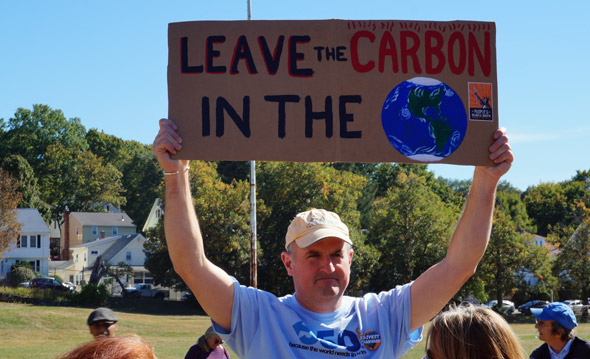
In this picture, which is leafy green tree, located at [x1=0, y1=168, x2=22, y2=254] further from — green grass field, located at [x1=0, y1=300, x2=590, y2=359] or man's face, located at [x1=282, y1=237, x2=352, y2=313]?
man's face, located at [x1=282, y1=237, x2=352, y2=313]

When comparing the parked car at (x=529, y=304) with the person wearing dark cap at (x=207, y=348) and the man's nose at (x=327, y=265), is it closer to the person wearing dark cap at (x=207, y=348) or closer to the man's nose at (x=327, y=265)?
the person wearing dark cap at (x=207, y=348)

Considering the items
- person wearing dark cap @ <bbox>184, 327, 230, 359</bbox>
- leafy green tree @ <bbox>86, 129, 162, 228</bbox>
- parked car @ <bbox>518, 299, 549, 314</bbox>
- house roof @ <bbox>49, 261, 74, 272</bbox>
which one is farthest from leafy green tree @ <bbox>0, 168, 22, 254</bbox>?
person wearing dark cap @ <bbox>184, 327, 230, 359</bbox>

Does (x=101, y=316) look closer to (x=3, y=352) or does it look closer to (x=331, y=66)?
(x=331, y=66)

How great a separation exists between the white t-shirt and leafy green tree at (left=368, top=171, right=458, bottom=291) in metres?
47.3

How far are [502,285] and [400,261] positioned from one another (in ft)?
26.6

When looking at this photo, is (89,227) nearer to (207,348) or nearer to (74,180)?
(74,180)

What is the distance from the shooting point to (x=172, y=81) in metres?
3.70

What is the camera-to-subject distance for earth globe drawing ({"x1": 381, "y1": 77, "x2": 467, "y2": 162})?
372 cm

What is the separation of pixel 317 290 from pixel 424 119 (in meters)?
1.13

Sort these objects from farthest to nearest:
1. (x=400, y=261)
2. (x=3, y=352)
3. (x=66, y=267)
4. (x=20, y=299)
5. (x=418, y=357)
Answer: (x=66, y=267) → (x=400, y=261) → (x=20, y=299) → (x=3, y=352) → (x=418, y=357)

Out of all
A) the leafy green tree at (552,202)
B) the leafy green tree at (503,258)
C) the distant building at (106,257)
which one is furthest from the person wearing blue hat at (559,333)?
the leafy green tree at (552,202)

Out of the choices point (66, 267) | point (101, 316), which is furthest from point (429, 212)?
point (66, 267)

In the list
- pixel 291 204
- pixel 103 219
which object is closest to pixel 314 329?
pixel 291 204

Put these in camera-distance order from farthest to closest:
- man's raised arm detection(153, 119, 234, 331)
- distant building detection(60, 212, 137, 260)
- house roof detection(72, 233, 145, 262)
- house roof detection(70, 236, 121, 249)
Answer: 1. distant building detection(60, 212, 137, 260)
2. house roof detection(70, 236, 121, 249)
3. house roof detection(72, 233, 145, 262)
4. man's raised arm detection(153, 119, 234, 331)
